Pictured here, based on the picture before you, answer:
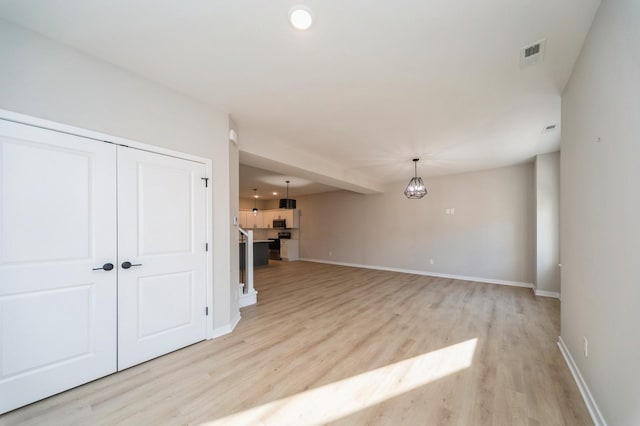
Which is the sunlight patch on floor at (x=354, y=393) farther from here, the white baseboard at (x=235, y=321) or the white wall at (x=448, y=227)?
the white wall at (x=448, y=227)

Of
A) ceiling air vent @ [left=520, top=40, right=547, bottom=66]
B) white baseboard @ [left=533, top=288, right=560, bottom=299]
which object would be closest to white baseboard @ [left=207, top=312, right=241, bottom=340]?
ceiling air vent @ [left=520, top=40, right=547, bottom=66]

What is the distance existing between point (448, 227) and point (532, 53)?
5139 mm

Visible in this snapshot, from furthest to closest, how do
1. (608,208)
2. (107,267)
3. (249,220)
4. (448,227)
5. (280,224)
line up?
(249,220), (280,224), (448,227), (107,267), (608,208)

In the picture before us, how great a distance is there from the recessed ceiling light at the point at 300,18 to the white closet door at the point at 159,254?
1846mm

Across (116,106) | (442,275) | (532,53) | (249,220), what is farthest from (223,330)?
(249,220)

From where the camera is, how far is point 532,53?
203 cm

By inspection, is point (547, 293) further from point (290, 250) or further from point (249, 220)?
point (249, 220)

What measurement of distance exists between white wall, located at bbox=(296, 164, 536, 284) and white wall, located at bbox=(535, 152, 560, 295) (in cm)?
53

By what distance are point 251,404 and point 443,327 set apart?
2638 mm

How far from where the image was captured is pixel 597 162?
1702 mm

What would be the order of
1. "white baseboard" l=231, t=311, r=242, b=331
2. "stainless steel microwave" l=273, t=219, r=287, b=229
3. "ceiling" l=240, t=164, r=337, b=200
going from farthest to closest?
1. "stainless steel microwave" l=273, t=219, r=287, b=229
2. "ceiling" l=240, t=164, r=337, b=200
3. "white baseboard" l=231, t=311, r=242, b=331

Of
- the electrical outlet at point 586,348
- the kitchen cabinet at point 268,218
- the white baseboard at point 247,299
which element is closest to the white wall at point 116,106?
the white baseboard at point 247,299

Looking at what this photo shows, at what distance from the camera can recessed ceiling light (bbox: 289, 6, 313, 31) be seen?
64.2 inches

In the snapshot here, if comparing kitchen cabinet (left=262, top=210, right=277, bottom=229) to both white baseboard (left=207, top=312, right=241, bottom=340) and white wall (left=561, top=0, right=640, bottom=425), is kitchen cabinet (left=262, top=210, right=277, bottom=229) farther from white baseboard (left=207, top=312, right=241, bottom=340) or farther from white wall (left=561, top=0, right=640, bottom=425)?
white wall (left=561, top=0, right=640, bottom=425)
